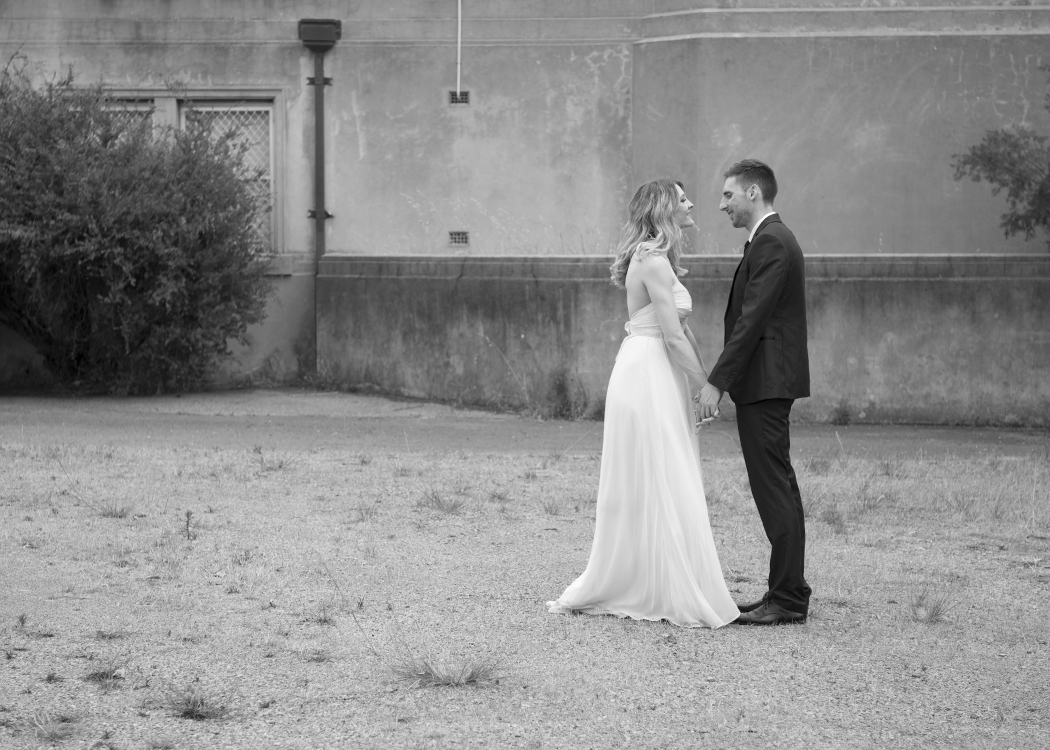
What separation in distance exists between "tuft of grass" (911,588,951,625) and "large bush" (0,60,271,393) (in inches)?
362

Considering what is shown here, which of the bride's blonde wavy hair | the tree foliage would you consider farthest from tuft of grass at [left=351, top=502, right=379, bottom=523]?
the tree foliage

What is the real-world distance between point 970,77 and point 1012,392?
4506 millimetres

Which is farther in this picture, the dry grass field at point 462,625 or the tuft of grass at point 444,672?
the tuft of grass at point 444,672

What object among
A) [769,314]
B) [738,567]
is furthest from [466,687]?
[738,567]

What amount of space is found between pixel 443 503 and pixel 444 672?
3539 mm

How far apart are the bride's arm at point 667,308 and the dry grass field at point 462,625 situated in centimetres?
116

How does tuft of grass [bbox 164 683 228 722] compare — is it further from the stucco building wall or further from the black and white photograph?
the stucco building wall

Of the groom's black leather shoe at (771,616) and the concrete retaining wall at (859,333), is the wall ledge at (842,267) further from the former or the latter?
the groom's black leather shoe at (771,616)

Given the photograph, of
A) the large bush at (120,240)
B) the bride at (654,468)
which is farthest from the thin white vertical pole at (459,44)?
the bride at (654,468)

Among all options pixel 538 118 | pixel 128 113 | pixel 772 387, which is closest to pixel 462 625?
pixel 772 387

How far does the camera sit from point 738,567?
22.8 feet

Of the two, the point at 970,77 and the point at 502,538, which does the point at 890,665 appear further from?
the point at 970,77

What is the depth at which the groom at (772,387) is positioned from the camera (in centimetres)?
577

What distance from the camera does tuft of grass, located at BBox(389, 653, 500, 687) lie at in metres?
4.77
